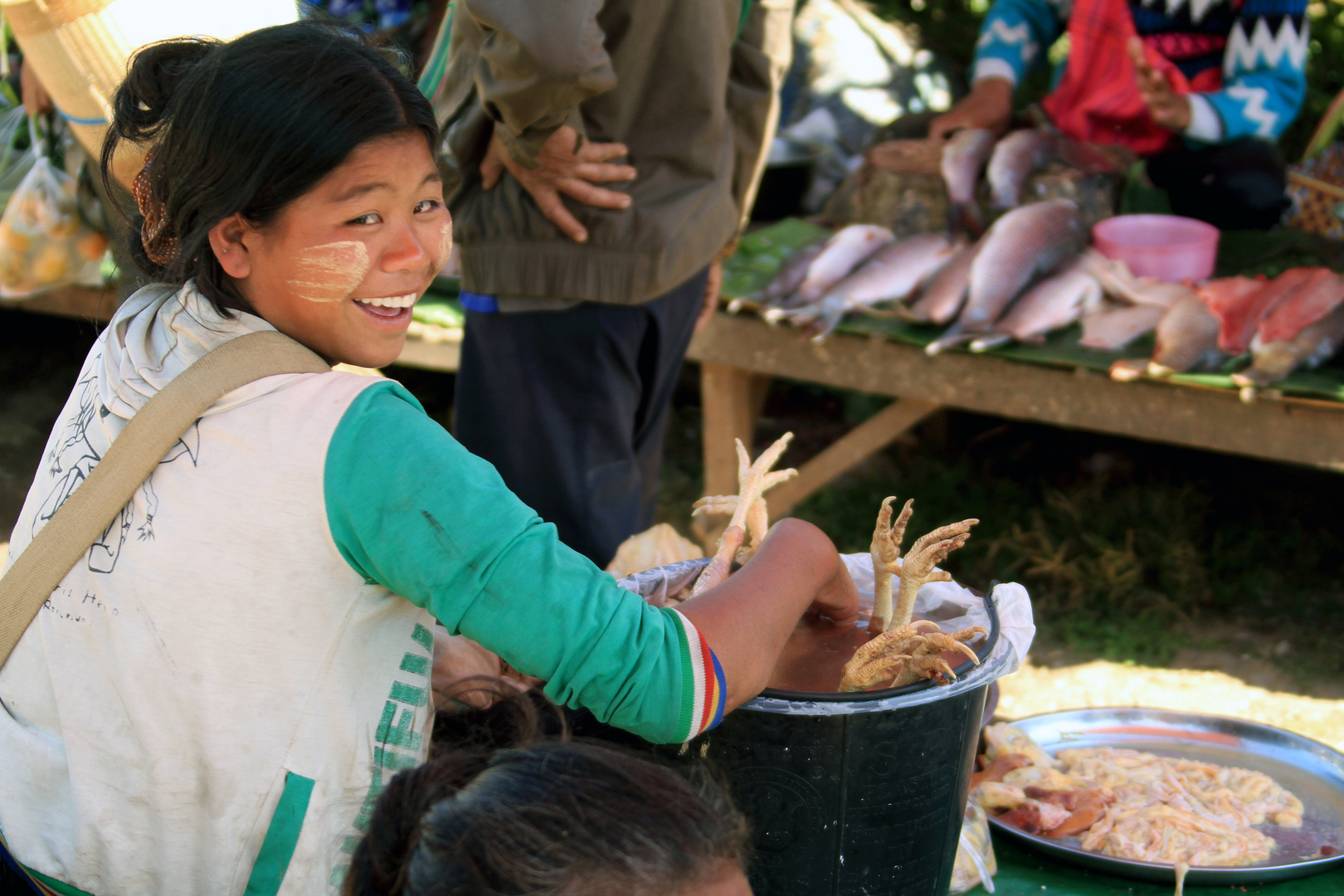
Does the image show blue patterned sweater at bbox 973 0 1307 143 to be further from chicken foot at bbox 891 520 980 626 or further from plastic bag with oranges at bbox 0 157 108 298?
plastic bag with oranges at bbox 0 157 108 298

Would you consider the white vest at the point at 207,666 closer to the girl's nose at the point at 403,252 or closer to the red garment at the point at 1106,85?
the girl's nose at the point at 403,252

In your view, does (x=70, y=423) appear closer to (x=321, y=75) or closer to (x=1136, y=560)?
(x=321, y=75)

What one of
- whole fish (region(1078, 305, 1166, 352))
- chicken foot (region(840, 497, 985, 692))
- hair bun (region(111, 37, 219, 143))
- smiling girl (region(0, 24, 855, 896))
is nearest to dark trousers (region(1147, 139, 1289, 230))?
whole fish (region(1078, 305, 1166, 352))

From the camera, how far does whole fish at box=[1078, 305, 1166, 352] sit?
3.39 m

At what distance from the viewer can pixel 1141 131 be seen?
4.31 metres

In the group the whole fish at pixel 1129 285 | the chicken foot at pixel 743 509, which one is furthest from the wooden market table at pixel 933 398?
the chicken foot at pixel 743 509

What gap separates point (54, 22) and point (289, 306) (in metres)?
1.21

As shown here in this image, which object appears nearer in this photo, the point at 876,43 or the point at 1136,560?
the point at 1136,560

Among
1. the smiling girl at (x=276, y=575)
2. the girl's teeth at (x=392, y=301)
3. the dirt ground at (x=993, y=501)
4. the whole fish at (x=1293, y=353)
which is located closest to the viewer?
the smiling girl at (x=276, y=575)

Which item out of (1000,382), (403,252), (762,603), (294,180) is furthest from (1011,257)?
(294,180)

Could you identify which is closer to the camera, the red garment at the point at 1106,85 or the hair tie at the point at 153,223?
the hair tie at the point at 153,223

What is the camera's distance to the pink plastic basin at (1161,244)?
3756mm

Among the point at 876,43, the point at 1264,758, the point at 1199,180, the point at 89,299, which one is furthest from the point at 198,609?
the point at 876,43

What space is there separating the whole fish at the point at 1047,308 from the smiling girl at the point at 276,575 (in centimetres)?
225
